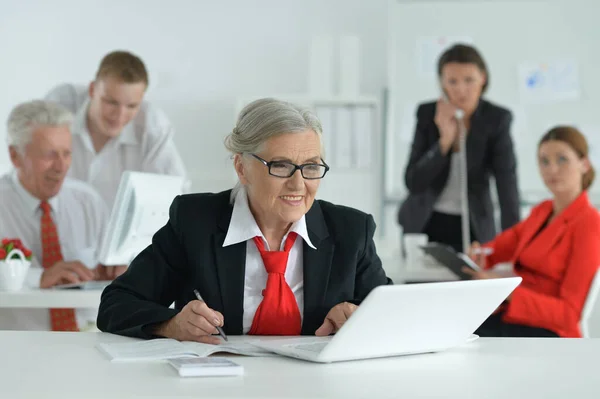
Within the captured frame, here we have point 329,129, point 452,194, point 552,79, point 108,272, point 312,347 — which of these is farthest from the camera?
point 552,79

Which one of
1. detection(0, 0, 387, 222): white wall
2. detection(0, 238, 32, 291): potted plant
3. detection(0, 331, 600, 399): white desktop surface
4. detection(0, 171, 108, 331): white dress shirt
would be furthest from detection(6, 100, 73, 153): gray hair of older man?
detection(0, 0, 387, 222): white wall

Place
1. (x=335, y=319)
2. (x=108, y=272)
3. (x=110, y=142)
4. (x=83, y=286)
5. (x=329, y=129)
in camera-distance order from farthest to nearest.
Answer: (x=329, y=129), (x=110, y=142), (x=108, y=272), (x=83, y=286), (x=335, y=319)

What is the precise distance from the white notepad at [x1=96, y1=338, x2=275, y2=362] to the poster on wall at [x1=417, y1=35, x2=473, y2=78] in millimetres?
3539

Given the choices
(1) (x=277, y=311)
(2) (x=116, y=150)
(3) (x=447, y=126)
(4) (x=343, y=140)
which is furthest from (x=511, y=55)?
(1) (x=277, y=311)

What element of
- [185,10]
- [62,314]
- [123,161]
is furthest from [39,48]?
[62,314]

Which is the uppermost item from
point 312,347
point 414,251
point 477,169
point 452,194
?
point 477,169

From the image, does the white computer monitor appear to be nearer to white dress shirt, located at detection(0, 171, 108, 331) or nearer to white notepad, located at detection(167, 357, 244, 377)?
white dress shirt, located at detection(0, 171, 108, 331)

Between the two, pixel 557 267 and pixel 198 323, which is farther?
pixel 557 267

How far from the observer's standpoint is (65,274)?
257 centimetres

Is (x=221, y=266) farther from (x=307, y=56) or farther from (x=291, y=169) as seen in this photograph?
(x=307, y=56)

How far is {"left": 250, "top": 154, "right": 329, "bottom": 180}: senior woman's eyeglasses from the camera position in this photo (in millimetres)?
1699

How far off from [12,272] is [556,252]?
70.8 inches

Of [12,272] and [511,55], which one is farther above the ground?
[511,55]

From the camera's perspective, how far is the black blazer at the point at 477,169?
3.68m
